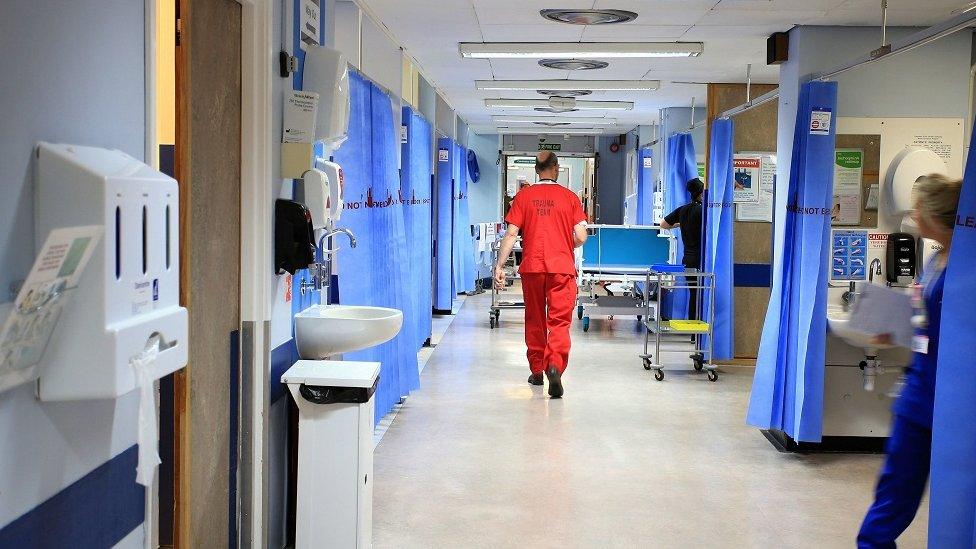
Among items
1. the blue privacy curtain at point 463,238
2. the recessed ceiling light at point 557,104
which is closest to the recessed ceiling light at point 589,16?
the recessed ceiling light at point 557,104

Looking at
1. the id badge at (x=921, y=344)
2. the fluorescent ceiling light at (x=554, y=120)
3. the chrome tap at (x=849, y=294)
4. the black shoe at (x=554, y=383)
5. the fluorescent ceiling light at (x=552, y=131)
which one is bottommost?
the black shoe at (x=554, y=383)

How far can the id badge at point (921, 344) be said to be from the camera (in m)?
2.91

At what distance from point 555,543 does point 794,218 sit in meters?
2.37

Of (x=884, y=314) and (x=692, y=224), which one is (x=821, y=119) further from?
(x=692, y=224)

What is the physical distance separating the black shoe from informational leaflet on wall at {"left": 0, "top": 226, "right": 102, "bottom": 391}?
4741 millimetres

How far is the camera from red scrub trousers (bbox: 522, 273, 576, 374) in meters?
6.21

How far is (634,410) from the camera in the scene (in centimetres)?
611

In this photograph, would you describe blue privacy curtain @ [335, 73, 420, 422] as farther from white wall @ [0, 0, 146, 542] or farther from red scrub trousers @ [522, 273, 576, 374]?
white wall @ [0, 0, 146, 542]

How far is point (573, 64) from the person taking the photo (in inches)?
311

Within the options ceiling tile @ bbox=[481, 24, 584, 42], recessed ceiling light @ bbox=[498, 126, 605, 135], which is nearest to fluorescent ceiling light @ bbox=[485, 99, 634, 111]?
ceiling tile @ bbox=[481, 24, 584, 42]

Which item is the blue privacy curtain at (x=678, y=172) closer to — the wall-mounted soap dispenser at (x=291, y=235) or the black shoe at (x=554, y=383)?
A: the black shoe at (x=554, y=383)

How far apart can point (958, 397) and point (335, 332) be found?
224 cm

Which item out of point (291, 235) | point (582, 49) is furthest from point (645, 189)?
point (291, 235)

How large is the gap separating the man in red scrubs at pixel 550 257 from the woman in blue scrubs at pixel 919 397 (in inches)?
128
